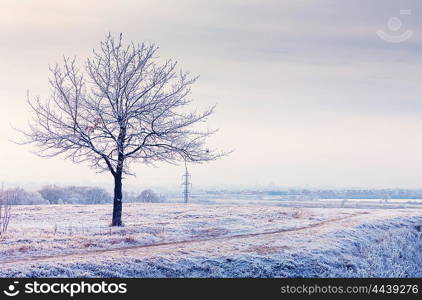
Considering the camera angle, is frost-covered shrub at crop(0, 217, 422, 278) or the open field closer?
frost-covered shrub at crop(0, 217, 422, 278)

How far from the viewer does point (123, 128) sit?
31375mm

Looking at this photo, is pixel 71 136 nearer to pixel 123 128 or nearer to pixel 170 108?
pixel 123 128

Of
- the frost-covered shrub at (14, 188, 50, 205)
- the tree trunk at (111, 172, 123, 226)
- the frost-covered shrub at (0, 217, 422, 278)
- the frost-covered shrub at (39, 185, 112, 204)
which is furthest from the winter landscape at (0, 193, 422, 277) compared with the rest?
the frost-covered shrub at (39, 185, 112, 204)

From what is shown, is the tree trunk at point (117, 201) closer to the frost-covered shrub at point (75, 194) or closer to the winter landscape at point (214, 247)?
the winter landscape at point (214, 247)

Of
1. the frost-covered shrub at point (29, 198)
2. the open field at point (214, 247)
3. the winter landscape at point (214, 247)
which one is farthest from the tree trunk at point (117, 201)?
the frost-covered shrub at point (29, 198)

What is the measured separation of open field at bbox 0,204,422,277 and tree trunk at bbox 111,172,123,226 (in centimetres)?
68

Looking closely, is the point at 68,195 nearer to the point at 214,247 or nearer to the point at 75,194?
the point at 75,194

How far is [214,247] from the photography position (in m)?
23.4

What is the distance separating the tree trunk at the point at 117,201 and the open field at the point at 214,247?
0.68 meters

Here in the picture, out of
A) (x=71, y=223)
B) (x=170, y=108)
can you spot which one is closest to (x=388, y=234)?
(x=170, y=108)

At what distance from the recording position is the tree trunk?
102 feet

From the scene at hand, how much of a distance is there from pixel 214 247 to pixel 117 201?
9.97 m

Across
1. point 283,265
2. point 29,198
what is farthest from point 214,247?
point 29,198

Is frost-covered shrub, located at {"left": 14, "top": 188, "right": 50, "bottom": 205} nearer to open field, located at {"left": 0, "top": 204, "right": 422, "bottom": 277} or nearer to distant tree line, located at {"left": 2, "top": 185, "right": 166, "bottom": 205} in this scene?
distant tree line, located at {"left": 2, "top": 185, "right": 166, "bottom": 205}
